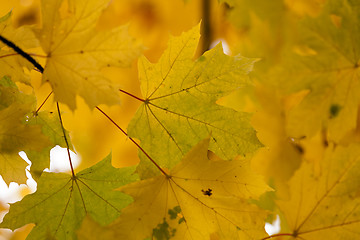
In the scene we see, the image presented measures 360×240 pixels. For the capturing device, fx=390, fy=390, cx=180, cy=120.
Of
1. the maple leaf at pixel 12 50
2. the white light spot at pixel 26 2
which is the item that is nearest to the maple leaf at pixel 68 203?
the maple leaf at pixel 12 50

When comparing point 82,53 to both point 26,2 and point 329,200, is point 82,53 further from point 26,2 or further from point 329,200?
point 26,2

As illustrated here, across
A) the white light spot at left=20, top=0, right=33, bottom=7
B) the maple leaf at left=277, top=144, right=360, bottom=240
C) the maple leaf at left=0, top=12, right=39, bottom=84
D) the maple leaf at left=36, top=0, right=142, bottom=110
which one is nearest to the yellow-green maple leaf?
the maple leaf at left=0, top=12, right=39, bottom=84

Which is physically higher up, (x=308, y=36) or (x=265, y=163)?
(x=308, y=36)

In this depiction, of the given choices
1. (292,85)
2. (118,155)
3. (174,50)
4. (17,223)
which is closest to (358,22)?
(292,85)

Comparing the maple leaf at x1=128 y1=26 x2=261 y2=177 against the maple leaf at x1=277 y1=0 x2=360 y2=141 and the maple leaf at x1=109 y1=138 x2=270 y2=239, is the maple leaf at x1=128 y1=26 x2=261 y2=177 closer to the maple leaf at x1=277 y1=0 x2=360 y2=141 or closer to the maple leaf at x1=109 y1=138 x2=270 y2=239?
the maple leaf at x1=109 y1=138 x2=270 y2=239

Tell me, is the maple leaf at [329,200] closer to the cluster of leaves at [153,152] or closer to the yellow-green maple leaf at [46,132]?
the cluster of leaves at [153,152]

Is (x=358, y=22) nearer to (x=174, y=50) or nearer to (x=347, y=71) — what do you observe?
(x=347, y=71)

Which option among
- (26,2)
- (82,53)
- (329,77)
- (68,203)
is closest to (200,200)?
(68,203)
